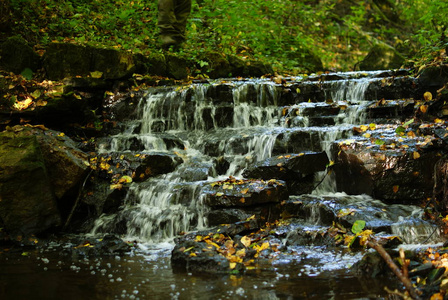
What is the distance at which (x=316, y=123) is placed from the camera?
25.3ft

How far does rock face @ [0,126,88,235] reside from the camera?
18.2 feet

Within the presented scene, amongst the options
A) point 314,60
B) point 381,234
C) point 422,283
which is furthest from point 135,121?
point 314,60

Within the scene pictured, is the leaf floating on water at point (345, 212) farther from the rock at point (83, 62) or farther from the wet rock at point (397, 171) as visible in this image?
the rock at point (83, 62)

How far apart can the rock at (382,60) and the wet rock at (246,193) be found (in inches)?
355

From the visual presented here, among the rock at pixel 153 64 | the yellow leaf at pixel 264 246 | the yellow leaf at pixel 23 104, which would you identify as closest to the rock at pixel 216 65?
the rock at pixel 153 64

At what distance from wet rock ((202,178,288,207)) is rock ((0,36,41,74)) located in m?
5.32

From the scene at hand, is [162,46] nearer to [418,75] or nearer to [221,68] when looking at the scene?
[221,68]

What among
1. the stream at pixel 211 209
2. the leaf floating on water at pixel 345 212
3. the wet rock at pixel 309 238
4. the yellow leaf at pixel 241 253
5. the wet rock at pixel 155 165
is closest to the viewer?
the stream at pixel 211 209

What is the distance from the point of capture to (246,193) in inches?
217

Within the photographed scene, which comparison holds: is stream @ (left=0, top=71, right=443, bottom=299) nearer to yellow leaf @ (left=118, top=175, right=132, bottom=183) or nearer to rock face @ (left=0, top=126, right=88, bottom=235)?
yellow leaf @ (left=118, top=175, right=132, bottom=183)

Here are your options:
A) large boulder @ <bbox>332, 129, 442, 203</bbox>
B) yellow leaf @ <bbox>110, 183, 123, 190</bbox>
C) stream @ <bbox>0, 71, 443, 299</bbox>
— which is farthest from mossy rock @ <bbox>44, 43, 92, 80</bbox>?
large boulder @ <bbox>332, 129, 442, 203</bbox>

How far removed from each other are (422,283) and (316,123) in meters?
4.82

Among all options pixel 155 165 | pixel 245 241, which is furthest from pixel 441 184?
pixel 155 165

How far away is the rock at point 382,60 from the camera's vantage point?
42.9ft
